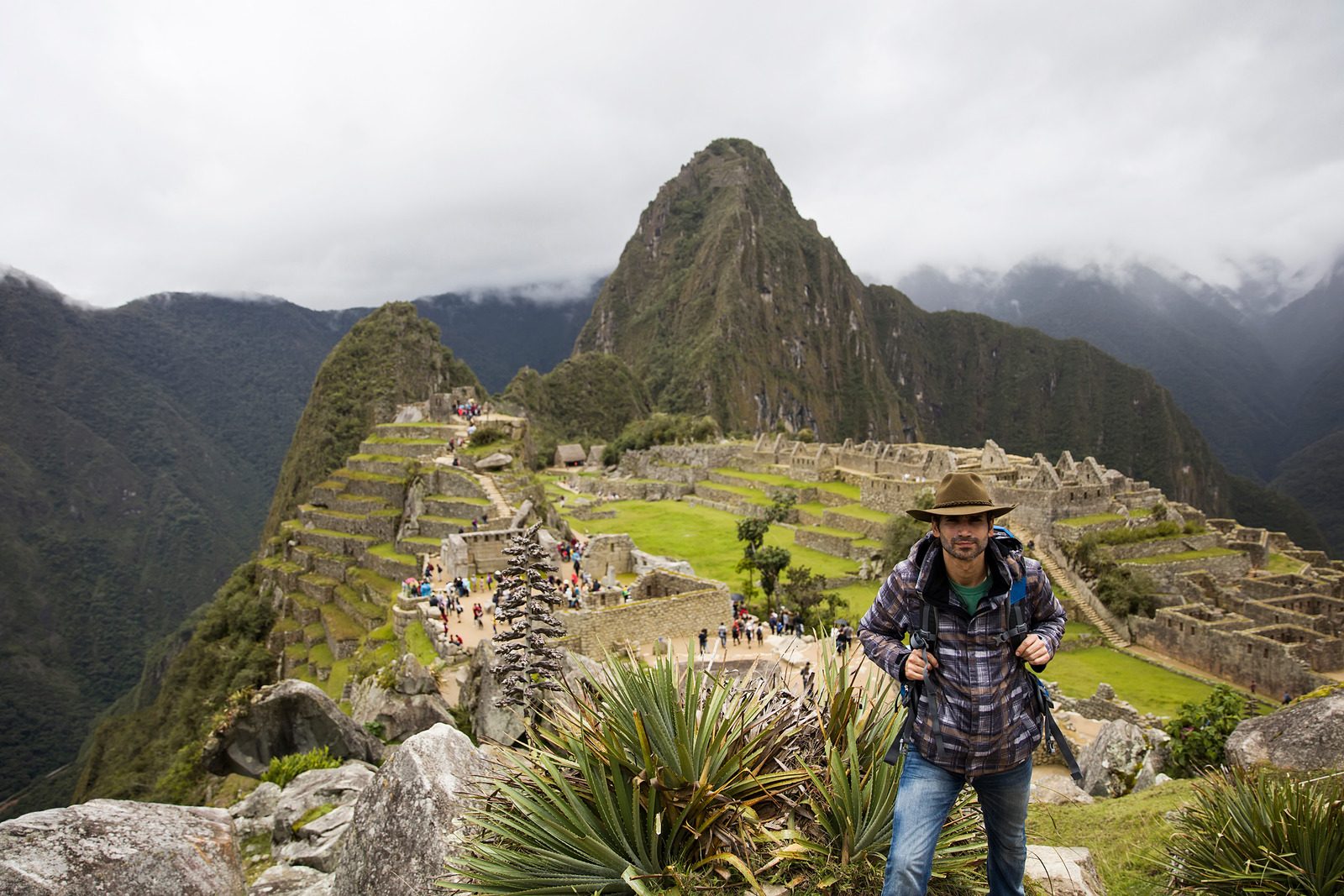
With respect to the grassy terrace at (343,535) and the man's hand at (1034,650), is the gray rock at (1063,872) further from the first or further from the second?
the grassy terrace at (343,535)

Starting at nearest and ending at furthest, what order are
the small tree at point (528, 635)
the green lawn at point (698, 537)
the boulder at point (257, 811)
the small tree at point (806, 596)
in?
the small tree at point (528, 635) → the boulder at point (257, 811) → the small tree at point (806, 596) → the green lawn at point (698, 537)

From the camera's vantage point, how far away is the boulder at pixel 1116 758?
8.89 meters

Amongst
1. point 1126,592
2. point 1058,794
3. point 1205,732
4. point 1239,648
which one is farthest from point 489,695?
point 1126,592

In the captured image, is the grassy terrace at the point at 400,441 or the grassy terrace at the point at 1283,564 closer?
the grassy terrace at the point at 1283,564

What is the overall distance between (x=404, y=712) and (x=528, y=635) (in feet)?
19.2

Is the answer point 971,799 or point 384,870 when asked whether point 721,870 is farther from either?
point 384,870

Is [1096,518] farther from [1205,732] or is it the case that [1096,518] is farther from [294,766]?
[294,766]

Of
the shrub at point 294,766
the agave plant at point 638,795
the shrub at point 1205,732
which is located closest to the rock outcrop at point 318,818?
the shrub at point 294,766

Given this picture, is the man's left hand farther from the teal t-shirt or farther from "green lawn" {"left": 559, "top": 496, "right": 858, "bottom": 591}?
"green lawn" {"left": 559, "top": 496, "right": 858, "bottom": 591}

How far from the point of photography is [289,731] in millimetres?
9578

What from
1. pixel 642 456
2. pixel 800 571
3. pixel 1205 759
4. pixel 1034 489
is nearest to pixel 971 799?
pixel 1205 759

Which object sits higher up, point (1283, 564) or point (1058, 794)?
point (1058, 794)

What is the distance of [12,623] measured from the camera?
198ft

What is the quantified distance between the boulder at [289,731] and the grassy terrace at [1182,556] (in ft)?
85.8
